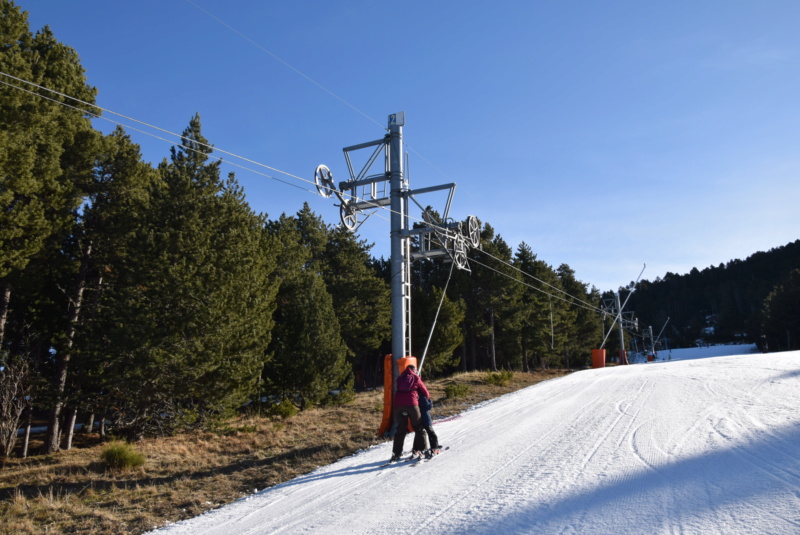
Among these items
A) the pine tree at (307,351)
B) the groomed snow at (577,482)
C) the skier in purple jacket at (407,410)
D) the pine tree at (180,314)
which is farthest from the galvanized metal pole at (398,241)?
the pine tree at (307,351)

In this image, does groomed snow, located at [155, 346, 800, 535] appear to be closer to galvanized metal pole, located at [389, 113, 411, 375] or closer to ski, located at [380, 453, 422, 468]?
ski, located at [380, 453, 422, 468]

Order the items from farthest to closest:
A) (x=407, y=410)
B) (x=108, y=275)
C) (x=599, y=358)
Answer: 1. (x=599, y=358)
2. (x=108, y=275)
3. (x=407, y=410)

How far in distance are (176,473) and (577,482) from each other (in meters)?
9.12

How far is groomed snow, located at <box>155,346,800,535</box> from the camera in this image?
488 centimetres

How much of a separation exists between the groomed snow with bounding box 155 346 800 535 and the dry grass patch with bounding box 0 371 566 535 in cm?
121

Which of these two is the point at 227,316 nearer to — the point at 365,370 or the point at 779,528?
the point at 779,528

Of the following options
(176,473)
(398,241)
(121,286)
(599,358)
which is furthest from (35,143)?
(599,358)

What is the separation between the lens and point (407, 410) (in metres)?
8.83

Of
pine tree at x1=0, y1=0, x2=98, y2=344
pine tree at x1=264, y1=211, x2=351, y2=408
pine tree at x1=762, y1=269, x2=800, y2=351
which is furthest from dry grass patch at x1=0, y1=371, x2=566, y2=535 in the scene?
pine tree at x1=762, y1=269, x2=800, y2=351

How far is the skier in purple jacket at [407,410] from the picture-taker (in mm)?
8664

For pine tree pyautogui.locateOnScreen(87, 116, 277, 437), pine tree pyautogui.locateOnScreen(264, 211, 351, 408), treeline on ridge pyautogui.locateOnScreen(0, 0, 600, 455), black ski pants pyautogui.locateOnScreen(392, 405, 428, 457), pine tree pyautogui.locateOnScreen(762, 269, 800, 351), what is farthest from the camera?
pine tree pyautogui.locateOnScreen(762, 269, 800, 351)

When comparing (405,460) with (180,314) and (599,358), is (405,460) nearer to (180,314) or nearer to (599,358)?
(180,314)

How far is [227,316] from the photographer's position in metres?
17.3

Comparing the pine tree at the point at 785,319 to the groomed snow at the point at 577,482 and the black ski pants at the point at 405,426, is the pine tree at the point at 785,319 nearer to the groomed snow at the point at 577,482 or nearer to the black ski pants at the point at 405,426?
the groomed snow at the point at 577,482
